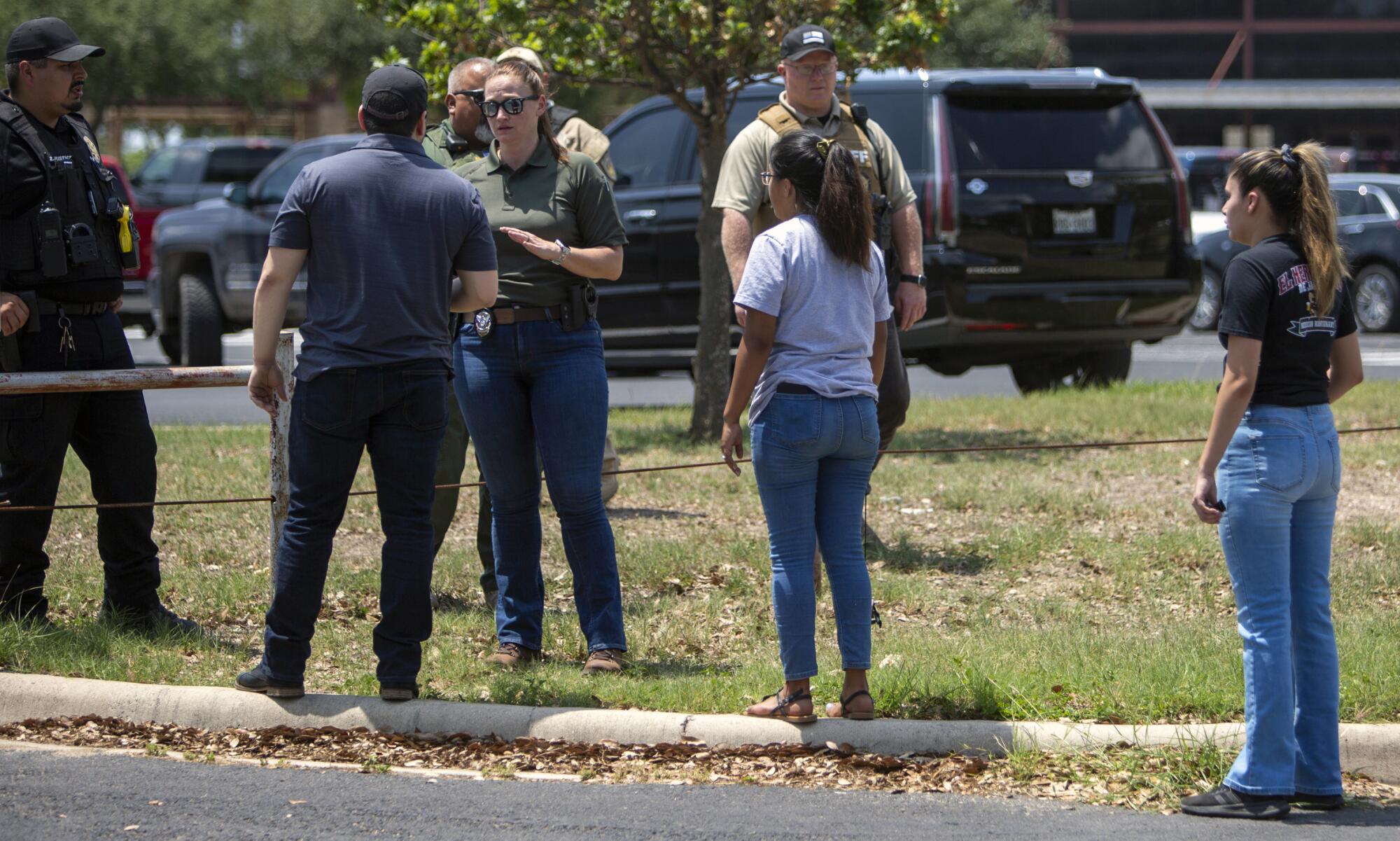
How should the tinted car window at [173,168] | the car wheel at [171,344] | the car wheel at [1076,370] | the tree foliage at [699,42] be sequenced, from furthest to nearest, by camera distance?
1. the tinted car window at [173,168]
2. the car wheel at [171,344]
3. the car wheel at [1076,370]
4. the tree foliage at [699,42]

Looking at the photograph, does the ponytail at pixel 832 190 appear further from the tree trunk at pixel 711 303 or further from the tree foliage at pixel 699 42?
the tree trunk at pixel 711 303

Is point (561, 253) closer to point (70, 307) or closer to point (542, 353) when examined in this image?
point (542, 353)

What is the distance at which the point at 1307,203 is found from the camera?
4031 mm

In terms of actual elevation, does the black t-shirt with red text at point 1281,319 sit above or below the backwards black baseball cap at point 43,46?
below

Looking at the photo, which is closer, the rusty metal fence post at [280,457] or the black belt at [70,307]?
the rusty metal fence post at [280,457]

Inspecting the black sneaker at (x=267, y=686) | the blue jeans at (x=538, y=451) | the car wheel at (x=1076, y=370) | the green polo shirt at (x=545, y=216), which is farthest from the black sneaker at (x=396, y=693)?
the car wheel at (x=1076, y=370)

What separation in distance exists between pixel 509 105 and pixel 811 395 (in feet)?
4.55

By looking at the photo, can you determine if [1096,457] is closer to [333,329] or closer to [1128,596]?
[1128,596]

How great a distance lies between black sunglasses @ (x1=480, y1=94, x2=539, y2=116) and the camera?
5090mm

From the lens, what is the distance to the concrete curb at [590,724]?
14.9 feet

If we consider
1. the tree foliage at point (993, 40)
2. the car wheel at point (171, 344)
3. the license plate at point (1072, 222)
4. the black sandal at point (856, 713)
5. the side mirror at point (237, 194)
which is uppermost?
the tree foliage at point (993, 40)

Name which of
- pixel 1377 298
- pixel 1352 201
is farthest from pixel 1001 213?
pixel 1352 201

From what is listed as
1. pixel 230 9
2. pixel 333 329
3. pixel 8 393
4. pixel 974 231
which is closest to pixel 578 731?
pixel 333 329

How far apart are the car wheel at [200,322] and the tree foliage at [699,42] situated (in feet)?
16.2
